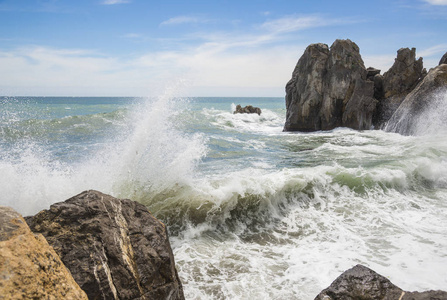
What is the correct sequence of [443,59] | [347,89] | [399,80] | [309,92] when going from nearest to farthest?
[399,80]
[347,89]
[443,59]
[309,92]

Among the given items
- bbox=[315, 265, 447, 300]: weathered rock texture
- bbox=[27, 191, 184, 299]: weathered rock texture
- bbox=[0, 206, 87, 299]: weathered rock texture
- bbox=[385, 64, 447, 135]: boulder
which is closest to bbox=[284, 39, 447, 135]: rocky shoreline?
bbox=[385, 64, 447, 135]: boulder

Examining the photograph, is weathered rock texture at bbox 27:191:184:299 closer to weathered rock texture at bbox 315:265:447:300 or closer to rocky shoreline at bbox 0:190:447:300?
rocky shoreline at bbox 0:190:447:300

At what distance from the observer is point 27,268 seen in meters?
1.83

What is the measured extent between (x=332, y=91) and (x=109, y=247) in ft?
68.7

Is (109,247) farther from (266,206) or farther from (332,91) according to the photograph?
(332,91)

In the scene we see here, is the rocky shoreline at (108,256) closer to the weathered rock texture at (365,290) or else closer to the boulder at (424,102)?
the weathered rock texture at (365,290)

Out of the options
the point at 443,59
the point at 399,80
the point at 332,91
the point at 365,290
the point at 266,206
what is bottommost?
the point at 266,206

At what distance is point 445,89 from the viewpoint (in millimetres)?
16469

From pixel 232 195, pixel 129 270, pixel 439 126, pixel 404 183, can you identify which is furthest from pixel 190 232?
pixel 439 126

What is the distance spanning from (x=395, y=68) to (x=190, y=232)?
20470 millimetres

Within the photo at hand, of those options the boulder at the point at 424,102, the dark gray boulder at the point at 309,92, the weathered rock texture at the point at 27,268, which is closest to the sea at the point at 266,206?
the weathered rock texture at the point at 27,268

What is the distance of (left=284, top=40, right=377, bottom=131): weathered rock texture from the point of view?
21000 millimetres

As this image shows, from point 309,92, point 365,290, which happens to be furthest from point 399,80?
point 365,290

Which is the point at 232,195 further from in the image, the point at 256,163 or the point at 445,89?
the point at 445,89
